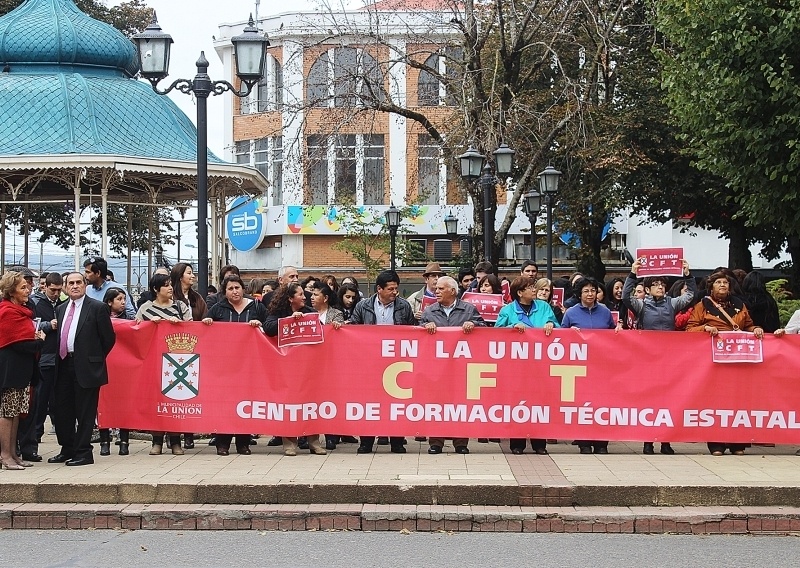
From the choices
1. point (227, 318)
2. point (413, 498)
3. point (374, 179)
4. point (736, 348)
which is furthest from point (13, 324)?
point (374, 179)

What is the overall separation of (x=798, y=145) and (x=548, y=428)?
417 inches

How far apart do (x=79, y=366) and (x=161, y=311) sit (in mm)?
Answer: 1227

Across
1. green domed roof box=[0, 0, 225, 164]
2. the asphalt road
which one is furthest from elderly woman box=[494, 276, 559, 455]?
green domed roof box=[0, 0, 225, 164]

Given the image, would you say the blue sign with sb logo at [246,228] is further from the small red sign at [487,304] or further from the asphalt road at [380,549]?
the asphalt road at [380,549]

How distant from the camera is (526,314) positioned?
1259cm

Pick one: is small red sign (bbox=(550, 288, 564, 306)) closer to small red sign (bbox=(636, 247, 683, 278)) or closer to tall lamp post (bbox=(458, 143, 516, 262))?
small red sign (bbox=(636, 247, 683, 278))

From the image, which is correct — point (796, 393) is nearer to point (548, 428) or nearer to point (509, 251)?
point (548, 428)

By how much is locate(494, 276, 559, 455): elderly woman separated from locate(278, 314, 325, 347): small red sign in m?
1.90

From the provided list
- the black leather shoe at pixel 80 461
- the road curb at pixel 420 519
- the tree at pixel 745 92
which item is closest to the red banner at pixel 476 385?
the black leather shoe at pixel 80 461

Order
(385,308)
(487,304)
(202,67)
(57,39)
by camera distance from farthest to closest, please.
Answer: (57,39)
(202,67)
(487,304)
(385,308)

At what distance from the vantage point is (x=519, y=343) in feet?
40.1

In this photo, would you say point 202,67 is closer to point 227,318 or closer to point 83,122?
point 227,318

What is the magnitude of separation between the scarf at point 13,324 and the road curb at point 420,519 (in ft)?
6.24

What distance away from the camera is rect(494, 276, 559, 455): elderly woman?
12469mm
